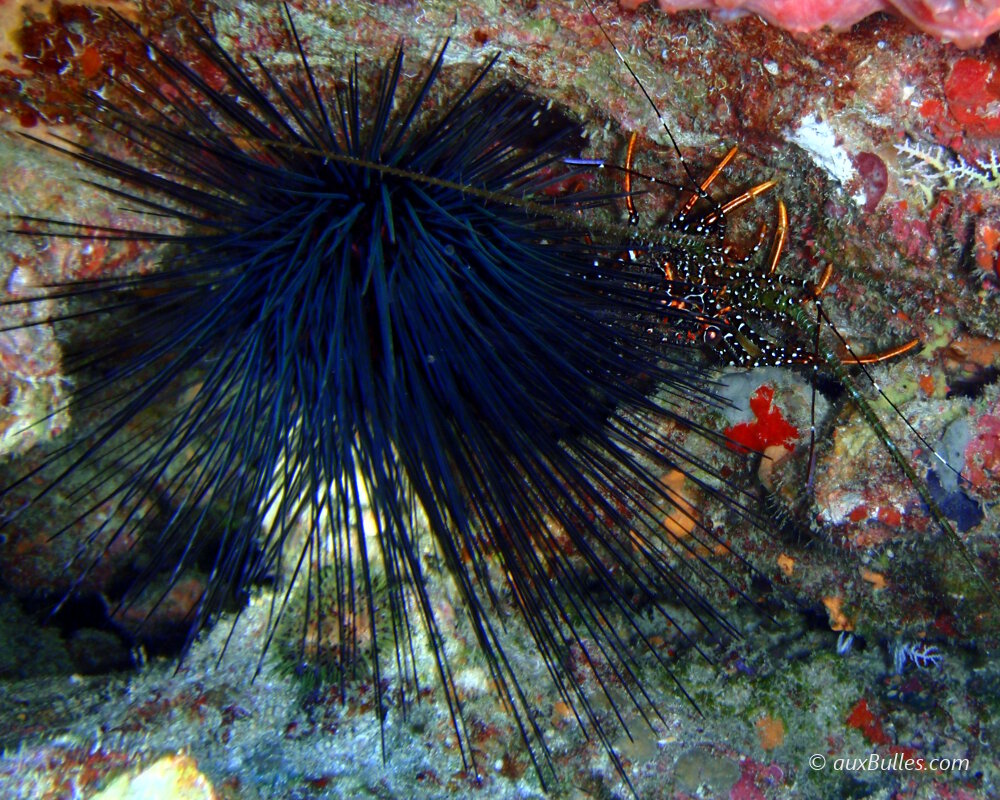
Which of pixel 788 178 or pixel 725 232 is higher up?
pixel 788 178

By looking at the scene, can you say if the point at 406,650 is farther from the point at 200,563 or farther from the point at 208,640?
the point at 200,563

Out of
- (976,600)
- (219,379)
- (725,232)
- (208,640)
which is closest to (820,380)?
(725,232)

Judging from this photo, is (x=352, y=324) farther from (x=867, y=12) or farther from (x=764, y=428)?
(x=764, y=428)

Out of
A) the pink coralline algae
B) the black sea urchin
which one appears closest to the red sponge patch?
the black sea urchin

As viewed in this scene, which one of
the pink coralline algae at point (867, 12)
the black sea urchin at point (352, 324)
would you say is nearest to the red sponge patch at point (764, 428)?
the black sea urchin at point (352, 324)

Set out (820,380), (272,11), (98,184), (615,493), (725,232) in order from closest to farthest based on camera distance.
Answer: (272,11) < (98,184) < (615,493) < (725,232) < (820,380)

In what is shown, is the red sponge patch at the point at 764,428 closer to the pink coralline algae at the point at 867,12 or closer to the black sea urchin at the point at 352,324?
the black sea urchin at the point at 352,324

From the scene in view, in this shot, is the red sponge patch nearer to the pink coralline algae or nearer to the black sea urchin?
the black sea urchin

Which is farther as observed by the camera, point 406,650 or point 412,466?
point 406,650

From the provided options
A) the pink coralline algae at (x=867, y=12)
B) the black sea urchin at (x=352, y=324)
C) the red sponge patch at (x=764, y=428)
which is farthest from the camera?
the red sponge patch at (x=764, y=428)
